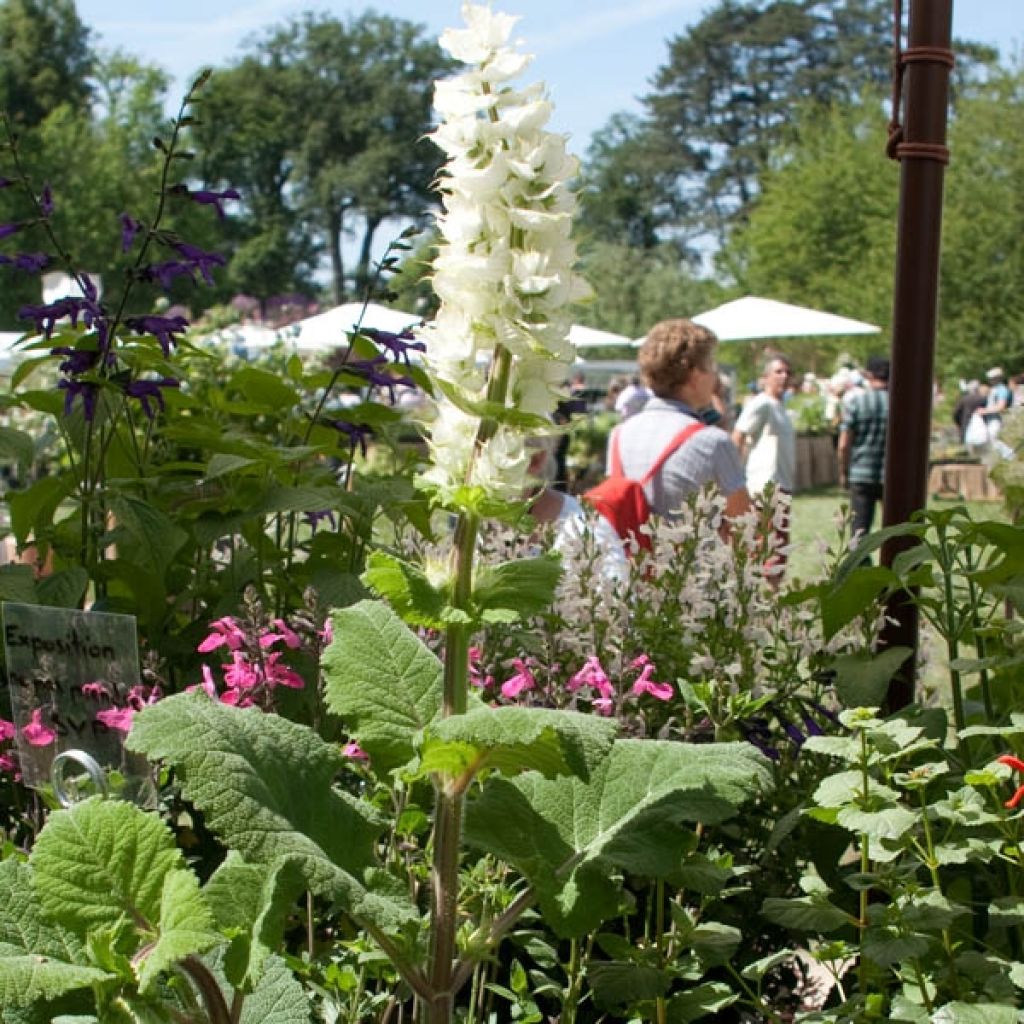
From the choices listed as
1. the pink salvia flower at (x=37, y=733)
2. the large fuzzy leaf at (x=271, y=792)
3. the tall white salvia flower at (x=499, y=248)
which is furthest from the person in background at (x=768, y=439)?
the tall white salvia flower at (x=499, y=248)

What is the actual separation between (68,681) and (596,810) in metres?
0.71

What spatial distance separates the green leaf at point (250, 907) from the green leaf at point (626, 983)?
48cm

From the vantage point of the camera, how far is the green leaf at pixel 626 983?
167 centimetres

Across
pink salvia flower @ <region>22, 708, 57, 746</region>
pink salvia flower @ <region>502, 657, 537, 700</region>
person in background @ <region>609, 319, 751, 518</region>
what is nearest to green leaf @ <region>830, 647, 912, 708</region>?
pink salvia flower @ <region>502, 657, 537, 700</region>

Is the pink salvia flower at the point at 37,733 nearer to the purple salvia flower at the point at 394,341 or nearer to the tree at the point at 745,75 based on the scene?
the purple salvia flower at the point at 394,341

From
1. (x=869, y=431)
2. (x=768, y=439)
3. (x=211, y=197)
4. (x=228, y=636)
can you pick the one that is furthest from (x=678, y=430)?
(x=869, y=431)

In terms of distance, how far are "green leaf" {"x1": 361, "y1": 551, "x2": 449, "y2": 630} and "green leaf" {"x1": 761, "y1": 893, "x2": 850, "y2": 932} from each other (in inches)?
23.3

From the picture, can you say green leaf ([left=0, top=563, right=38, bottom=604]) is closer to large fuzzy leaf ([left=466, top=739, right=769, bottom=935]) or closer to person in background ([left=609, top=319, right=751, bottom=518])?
large fuzzy leaf ([left=466, top=739, right=769, bottom=935])

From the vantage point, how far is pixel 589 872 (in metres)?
1.50

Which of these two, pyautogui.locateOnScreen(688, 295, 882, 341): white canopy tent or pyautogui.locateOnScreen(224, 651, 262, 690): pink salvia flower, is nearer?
pyautogui.locateOnScreen(224, 651, 262, 690): pink salvia flower

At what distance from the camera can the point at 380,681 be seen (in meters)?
1.52

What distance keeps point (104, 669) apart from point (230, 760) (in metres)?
0.52

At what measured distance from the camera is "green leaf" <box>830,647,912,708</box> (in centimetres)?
200

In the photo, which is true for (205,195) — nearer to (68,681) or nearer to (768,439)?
(68,681)
